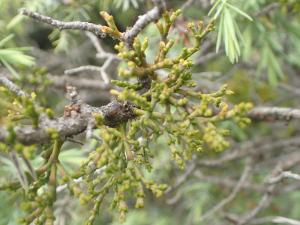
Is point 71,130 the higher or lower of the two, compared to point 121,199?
higher

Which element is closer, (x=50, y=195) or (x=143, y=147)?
(x=50, y=195)

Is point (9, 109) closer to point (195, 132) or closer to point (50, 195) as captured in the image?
point (50, 195)

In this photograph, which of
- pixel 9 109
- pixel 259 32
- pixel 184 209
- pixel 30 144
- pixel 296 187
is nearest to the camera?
pixel 30 144

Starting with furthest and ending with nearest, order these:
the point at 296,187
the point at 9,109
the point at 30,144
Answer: the point at 296,187
the point at 9,109
the point at 30,144

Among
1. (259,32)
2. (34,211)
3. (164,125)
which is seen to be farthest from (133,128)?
(259,32)

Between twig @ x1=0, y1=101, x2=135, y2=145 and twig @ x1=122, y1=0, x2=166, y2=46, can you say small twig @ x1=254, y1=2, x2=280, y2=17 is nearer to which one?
twig @ x1=122, y1=0, x2=166, y2=46

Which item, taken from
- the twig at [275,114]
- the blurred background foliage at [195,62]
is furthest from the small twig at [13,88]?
the twig at [275,114]

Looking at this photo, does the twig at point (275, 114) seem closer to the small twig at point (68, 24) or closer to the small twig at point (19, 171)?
the small twig at point (68, 24)

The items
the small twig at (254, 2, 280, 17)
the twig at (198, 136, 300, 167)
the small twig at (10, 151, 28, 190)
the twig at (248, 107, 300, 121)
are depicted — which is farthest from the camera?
the twig at (198, 136, 300, 167)

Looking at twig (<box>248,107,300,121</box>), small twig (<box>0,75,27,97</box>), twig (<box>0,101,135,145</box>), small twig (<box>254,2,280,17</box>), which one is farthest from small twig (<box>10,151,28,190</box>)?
small twig (<box>254,2,280,17</box>)
